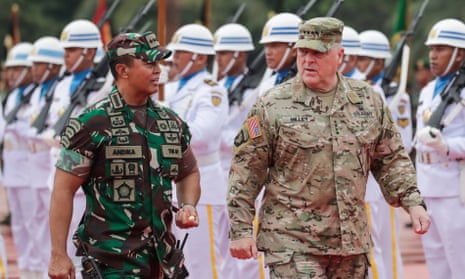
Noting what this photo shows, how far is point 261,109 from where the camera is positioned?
7.58 metres

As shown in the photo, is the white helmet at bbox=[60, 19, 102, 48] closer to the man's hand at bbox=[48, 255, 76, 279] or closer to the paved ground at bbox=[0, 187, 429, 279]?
the paved ground at bbox=[0, 187, 429, 279]

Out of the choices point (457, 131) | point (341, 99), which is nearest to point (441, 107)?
point (457, 131)

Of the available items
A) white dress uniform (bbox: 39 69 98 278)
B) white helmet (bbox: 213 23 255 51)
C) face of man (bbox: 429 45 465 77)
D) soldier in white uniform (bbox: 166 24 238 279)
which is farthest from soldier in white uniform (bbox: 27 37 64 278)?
face of man (bbox: 429 45 465 77)

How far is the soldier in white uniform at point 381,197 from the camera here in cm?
1170

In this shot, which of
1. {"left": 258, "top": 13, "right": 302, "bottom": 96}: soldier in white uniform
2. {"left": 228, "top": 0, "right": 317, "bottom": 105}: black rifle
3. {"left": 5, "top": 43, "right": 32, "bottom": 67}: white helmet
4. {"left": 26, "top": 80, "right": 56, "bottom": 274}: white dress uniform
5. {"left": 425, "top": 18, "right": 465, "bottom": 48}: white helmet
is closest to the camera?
{"left": 425, "top": 18, "right": 465, "bottom": 48}: white helmet

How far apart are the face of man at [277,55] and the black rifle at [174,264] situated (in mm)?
4204

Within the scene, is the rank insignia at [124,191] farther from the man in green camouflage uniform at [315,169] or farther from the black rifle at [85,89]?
the black rifle at [85,89]

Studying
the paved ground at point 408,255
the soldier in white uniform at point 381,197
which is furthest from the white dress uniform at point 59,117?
the paved ground at point 408,255

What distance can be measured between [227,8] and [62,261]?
2770 cm

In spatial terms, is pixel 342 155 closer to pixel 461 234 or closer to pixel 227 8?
pixel 461 234

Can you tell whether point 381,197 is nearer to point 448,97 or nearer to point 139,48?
point 448,97

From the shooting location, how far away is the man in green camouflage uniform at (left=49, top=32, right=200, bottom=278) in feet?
23.6

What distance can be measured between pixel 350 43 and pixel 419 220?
16.4 ft

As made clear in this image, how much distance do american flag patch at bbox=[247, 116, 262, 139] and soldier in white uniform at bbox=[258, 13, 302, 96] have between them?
11.9ft
